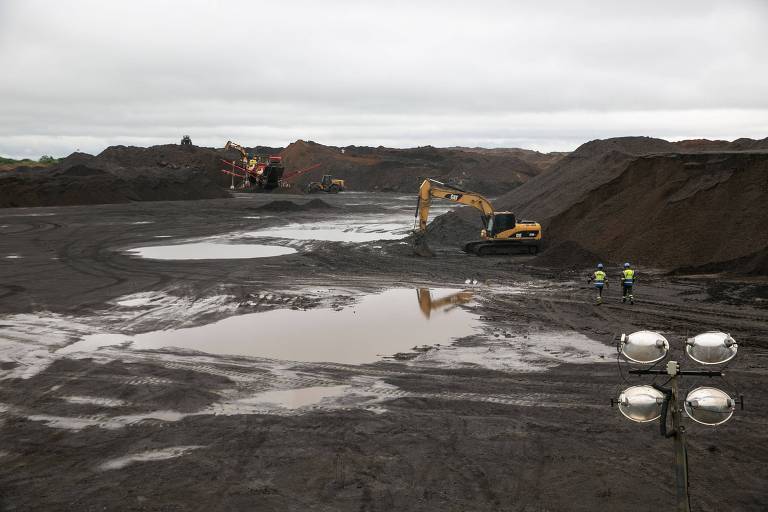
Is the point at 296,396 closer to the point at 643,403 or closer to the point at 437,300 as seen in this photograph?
the point at 643,403

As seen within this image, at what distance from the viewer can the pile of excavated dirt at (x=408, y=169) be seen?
8875 centimetres

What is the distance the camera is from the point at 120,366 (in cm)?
1306

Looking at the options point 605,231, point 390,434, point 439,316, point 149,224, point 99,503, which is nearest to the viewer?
point 99,503

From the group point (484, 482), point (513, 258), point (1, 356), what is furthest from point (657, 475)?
point (513, 258)

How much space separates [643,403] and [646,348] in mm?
371

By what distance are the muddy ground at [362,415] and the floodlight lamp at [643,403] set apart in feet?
11.4

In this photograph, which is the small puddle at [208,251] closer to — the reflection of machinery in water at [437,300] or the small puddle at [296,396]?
the reflection of machinery in water at [437,300]

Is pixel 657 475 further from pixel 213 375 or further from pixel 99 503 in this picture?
pixel 213 375

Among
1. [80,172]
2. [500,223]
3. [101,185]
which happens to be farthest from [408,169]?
[500,223]

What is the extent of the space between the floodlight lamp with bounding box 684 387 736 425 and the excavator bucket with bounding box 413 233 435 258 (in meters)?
24.3

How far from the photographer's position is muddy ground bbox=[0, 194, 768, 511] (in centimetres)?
806

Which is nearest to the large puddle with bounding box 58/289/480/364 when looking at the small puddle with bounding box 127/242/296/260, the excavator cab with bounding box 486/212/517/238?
the small puddle with bounding box 127/242/296/260

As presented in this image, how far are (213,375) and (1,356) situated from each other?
463 centimetres

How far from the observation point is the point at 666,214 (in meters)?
27.3
